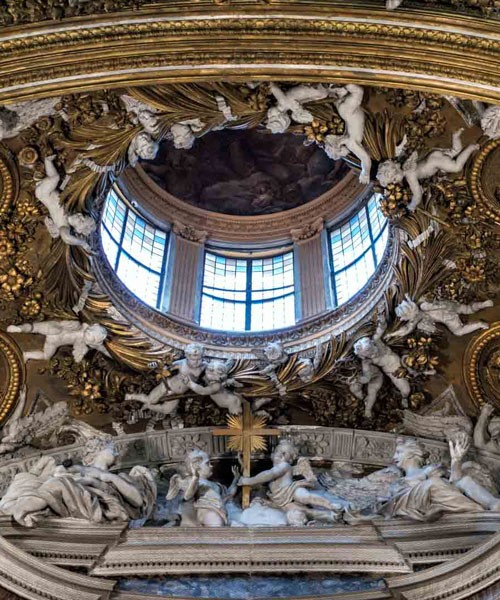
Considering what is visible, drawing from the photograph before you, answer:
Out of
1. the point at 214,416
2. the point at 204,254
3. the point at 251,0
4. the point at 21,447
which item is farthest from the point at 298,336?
the point at 251,0

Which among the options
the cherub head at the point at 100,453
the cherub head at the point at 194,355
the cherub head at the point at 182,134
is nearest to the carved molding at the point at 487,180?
the cherub head at the point at 182,134

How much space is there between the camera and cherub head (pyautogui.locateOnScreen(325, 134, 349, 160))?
1305 centimetres

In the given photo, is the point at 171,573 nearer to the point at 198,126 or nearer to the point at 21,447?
the point at 21,447

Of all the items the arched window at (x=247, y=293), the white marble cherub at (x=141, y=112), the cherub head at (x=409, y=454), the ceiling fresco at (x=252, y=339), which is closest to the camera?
the ceiling fresco at (x=252, y=339)

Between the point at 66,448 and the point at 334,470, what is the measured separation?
3762mm

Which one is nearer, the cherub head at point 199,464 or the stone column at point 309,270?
the cherub head at point 199,464

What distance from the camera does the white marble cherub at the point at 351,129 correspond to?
12.5 m

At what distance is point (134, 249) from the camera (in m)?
17.3

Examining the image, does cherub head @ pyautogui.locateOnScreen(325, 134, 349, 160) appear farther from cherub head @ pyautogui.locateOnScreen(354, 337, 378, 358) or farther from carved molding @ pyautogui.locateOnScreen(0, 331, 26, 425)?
carved molding @ pyautogui.locateOnScreen(0, 331, 26, 425)

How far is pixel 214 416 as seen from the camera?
14867mm

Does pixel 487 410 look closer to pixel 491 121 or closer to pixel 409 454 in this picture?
pixel 409 454

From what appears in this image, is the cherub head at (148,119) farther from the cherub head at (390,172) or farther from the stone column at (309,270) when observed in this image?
the stone column at (309,270)

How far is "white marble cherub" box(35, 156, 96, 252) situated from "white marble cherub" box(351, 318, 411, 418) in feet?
13.3

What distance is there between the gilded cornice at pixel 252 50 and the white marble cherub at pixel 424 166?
127cm
